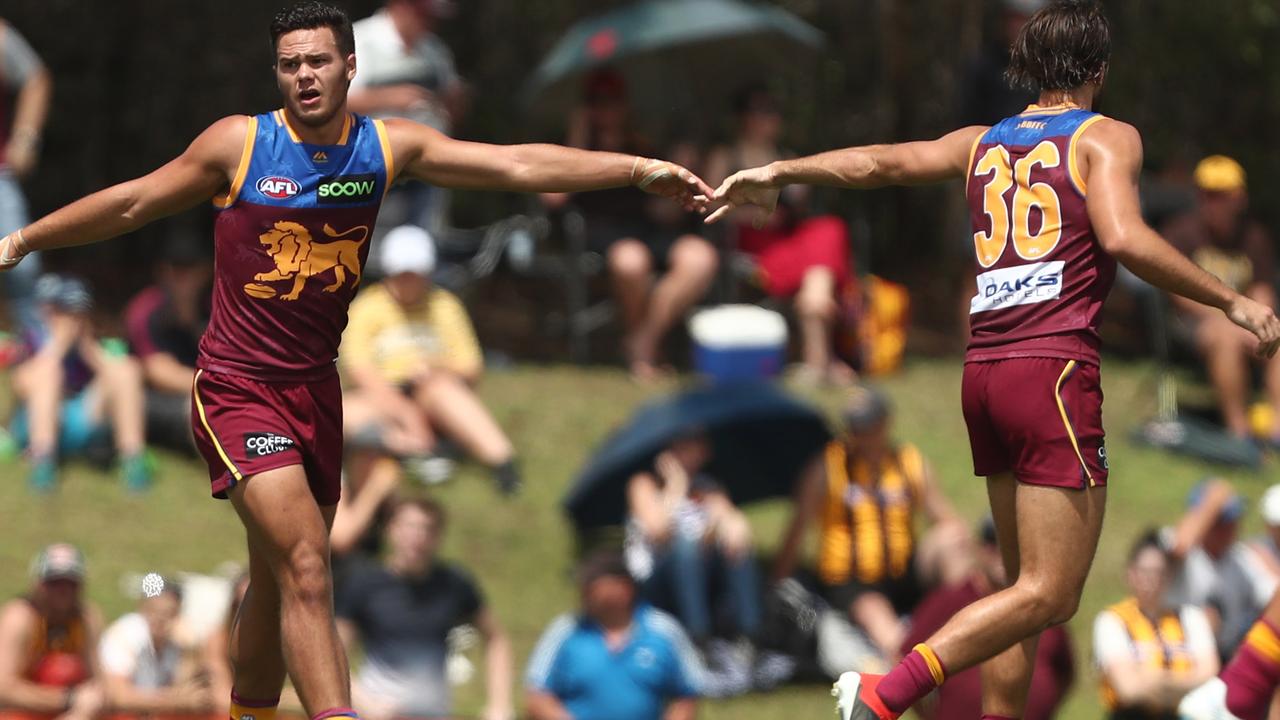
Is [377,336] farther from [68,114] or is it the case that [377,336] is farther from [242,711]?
[68,114]

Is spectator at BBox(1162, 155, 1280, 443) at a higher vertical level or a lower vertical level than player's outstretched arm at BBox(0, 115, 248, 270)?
lower

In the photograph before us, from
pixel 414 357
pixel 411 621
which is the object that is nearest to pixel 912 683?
pixel 411 621

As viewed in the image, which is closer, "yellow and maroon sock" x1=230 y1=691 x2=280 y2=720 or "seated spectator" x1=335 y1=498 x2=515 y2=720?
"yellow and maroon sock" x1=230 y1=691 x2=280 y2=720

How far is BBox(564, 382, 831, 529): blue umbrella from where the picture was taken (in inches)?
424

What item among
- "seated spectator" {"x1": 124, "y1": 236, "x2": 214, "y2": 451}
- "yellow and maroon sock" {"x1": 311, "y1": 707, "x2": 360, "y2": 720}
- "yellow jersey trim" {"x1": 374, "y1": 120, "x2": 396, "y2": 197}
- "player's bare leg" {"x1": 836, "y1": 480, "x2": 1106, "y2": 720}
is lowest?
"yellow and maroon sock" {"x1": 311, "y1": 707, "x2": 360, "y2": 720}

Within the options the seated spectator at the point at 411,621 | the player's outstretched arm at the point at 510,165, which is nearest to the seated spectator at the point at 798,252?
the seated spectator at the point at 411,621

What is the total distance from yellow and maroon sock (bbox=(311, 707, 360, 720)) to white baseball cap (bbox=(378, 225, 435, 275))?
18.4 feet

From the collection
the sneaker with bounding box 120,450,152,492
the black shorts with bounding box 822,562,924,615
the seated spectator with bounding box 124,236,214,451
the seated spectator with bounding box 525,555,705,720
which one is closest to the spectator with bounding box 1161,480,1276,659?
the black shorts with bounding box 822,562,924,615

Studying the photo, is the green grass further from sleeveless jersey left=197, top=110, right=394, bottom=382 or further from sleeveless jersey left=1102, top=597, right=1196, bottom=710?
sleeveless jersey left=197, top=110, right=394, bottom=382

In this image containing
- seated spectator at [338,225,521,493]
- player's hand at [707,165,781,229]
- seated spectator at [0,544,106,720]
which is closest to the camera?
player's hand at [707,165,781,229]

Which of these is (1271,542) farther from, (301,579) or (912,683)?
(301,579)

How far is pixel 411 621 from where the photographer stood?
9281mm

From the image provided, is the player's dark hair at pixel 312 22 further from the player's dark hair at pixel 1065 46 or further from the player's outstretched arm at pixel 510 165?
the player's dark hair at pixel 1065 46

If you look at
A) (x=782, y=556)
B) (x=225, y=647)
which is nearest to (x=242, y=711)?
(x=225, y=647)
